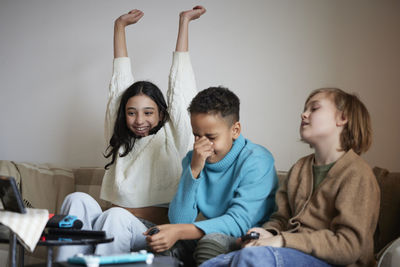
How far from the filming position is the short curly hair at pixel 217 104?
1.69 meters

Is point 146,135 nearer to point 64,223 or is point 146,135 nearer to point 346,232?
point 64,223

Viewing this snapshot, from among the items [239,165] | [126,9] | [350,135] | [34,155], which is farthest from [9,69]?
[350,135]

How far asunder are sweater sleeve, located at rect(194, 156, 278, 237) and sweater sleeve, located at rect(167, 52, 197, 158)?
512mm

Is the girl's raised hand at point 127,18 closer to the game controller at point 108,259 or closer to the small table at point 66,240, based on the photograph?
the small table at point 66,240

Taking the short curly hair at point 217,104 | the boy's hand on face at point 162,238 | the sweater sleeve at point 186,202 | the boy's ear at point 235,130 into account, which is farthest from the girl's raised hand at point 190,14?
the boy's hand on face at point 162,238

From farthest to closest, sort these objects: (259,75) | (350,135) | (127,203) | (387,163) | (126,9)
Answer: (126,9)
(259,75)
(387,163)
(127,203)
(350,135)

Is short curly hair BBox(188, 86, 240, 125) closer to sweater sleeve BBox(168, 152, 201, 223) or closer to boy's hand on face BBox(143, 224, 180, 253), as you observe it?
sweater sleeve BBox(168, 152, 201, 223)

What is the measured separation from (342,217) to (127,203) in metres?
0.99

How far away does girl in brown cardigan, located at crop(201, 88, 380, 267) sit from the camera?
1.32 m

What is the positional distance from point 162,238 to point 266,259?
1.17 ft

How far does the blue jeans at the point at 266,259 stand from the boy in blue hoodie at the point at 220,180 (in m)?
0.22

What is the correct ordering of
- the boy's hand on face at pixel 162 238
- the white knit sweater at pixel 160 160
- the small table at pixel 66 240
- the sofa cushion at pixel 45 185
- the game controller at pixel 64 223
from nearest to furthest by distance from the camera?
the small table at pixel 66 240 → the game controller at pixel 64 223 → the boy's hand on face at pixel 162 238 → the white knit sweater at pixel 160 160 → the sofa cushion at pixel 45 185

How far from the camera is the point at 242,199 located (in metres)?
1.61

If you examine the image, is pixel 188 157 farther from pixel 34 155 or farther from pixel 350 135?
pixel 34 155
